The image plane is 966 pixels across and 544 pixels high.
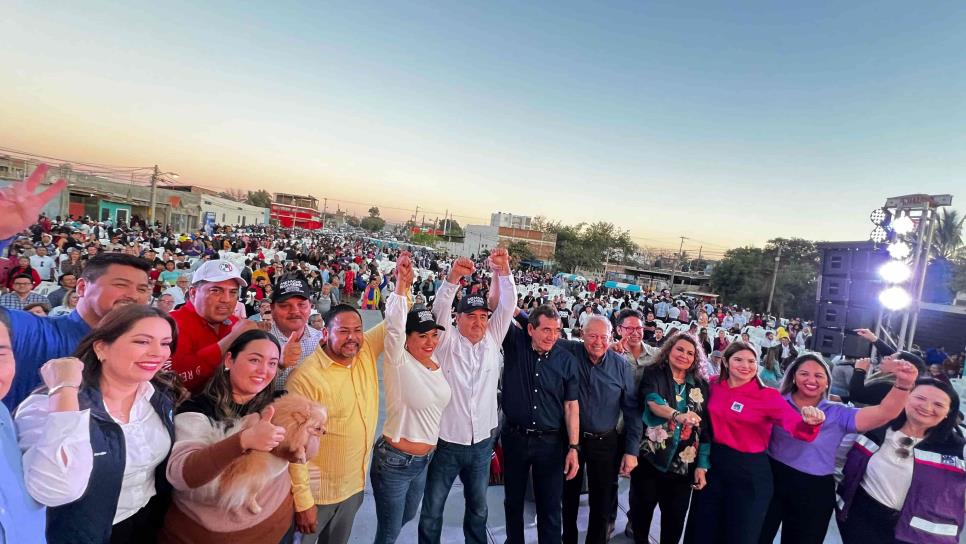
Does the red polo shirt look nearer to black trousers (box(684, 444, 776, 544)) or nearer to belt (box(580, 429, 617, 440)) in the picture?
belt (box(580, 429, 617, 440))

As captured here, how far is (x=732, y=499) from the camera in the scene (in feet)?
8.32

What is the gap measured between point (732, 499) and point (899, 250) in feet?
25.2

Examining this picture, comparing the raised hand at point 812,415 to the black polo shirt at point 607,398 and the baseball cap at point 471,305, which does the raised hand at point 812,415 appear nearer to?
the black polo shirt at point 607,398

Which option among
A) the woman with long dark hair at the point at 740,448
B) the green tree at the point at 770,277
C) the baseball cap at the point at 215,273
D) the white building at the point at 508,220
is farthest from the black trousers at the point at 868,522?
the white building at the point at 508,220

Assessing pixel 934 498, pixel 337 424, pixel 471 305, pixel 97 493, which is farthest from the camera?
pixel 471 305

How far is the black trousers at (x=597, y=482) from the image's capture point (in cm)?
271

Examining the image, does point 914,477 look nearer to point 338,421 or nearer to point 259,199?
point 338,421

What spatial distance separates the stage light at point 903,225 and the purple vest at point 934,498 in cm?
712

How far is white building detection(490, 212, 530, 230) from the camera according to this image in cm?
7284

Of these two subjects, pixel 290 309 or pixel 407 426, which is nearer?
pixel 407 426

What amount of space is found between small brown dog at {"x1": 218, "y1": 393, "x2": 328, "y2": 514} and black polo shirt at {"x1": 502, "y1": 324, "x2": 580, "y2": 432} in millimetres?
1442

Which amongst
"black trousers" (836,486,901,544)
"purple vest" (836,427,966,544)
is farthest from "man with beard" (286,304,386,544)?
"purple vest" (836,427,966,544)

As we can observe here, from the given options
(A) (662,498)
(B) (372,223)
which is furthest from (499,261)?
(B) (372,223)

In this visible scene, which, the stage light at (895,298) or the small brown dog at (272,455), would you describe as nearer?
the small brown dog at (272,455)
